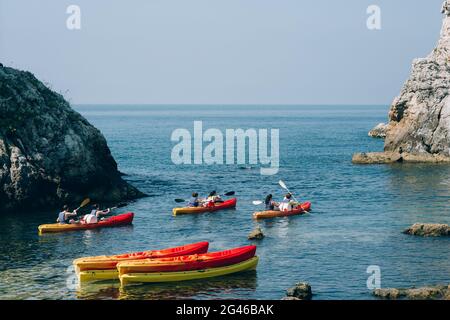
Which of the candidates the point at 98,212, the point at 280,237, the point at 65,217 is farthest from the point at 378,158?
the point at 65,217

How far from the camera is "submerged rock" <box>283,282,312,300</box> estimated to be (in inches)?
1444

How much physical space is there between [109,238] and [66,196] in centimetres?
1321

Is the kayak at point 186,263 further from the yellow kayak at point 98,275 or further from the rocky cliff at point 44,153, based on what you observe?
the rocky cliff at point 44,153

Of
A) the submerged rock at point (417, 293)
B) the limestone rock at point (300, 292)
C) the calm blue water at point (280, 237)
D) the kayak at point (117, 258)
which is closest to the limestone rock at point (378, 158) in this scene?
the calm blue water at point (280, 237)

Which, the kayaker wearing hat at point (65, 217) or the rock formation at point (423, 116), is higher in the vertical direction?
the rock formation at point (423, 116)

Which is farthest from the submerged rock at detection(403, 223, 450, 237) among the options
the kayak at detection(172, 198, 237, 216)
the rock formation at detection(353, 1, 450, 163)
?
the rock formation at detection(353, 1, 450, 163)

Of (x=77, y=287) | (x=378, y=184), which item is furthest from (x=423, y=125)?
(x=77, y=287)

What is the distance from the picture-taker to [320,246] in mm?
48594

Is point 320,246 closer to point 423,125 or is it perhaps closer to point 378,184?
point 378,184

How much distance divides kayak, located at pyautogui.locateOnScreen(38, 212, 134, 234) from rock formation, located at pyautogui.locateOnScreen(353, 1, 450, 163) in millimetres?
48393

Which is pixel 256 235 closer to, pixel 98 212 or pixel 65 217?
pixel 98 212

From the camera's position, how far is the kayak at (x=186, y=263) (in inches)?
1572

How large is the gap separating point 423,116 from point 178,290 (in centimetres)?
6530

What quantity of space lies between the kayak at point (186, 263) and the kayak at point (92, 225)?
1525 cm
